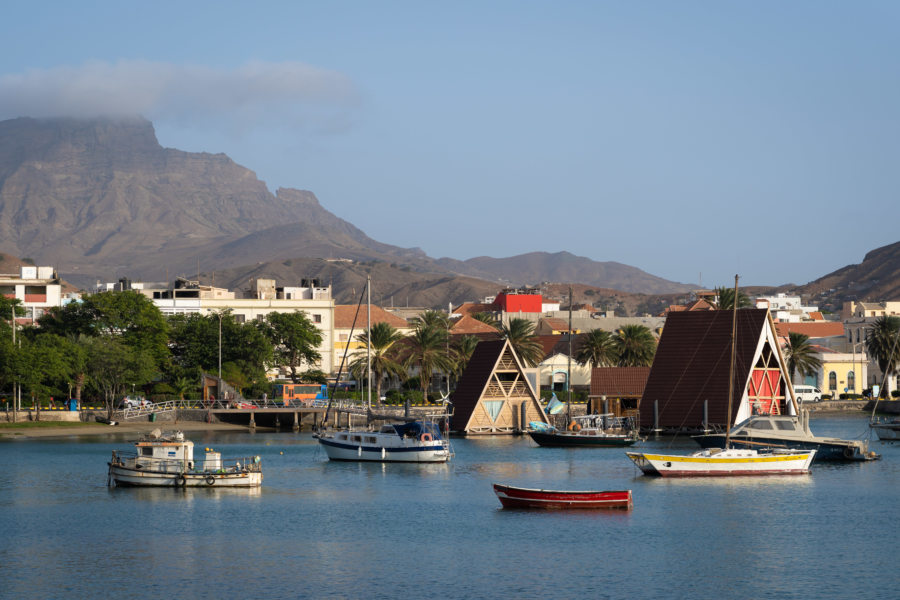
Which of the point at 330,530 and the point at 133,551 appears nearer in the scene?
the point at 133,551

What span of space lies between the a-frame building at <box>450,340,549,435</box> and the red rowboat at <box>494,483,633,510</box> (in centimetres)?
4928

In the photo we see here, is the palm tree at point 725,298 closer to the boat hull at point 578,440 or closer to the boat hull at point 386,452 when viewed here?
the boat hull at point 578,440

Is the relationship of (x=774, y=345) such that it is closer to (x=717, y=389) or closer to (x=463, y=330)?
(x=717, y=389)

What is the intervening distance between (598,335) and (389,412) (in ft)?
103

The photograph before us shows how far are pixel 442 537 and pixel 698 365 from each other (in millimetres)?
55210

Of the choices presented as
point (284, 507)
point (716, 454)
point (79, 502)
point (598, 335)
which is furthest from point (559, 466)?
point (598, 335)

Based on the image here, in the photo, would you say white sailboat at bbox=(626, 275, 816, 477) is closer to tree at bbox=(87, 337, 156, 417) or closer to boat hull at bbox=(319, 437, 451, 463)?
boat hull at bbox=(319, 437, 451, 463)

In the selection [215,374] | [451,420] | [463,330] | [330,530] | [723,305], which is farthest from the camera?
[463,330]

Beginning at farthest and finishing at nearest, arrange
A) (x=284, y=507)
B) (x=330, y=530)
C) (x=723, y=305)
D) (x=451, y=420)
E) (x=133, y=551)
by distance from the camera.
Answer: (x=723, y=305)
(x=451, y=420)
(x=284, y=507)
(x=330, y=530)
(x=133, y=551)

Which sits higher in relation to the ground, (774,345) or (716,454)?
(774,345)

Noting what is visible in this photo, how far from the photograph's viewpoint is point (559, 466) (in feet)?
260

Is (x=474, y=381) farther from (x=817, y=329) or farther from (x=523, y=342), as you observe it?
(x=817, y=329)

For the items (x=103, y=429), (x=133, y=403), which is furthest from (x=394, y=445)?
(x=133, y=403)

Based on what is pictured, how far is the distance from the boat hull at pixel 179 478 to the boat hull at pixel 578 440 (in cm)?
3372
